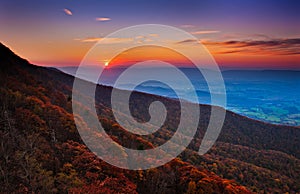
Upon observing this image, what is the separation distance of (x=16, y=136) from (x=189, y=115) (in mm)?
139201

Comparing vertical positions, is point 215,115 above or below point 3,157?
below

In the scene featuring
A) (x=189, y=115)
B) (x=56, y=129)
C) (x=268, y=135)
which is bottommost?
(x=268, y=135)

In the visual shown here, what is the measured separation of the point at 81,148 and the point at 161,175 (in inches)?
404

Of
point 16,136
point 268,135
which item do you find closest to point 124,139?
point 16,136

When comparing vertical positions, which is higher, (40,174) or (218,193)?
(40,174)

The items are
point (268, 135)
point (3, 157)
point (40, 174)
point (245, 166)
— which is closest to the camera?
point (40, 174)

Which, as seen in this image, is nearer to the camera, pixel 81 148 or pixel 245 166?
pixel 81 148

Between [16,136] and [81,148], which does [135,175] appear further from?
[16,136]

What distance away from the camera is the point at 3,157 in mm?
18922

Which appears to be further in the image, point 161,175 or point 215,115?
point 215,115

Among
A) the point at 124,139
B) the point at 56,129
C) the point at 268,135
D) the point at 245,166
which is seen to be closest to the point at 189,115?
the point at 268,135

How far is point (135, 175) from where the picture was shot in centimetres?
2670

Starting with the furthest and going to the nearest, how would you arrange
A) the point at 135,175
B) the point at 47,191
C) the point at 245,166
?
the point at 245,166
the point at 135,175
the point at 47,191

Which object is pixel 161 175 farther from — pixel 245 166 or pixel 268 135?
pixel 268 135
